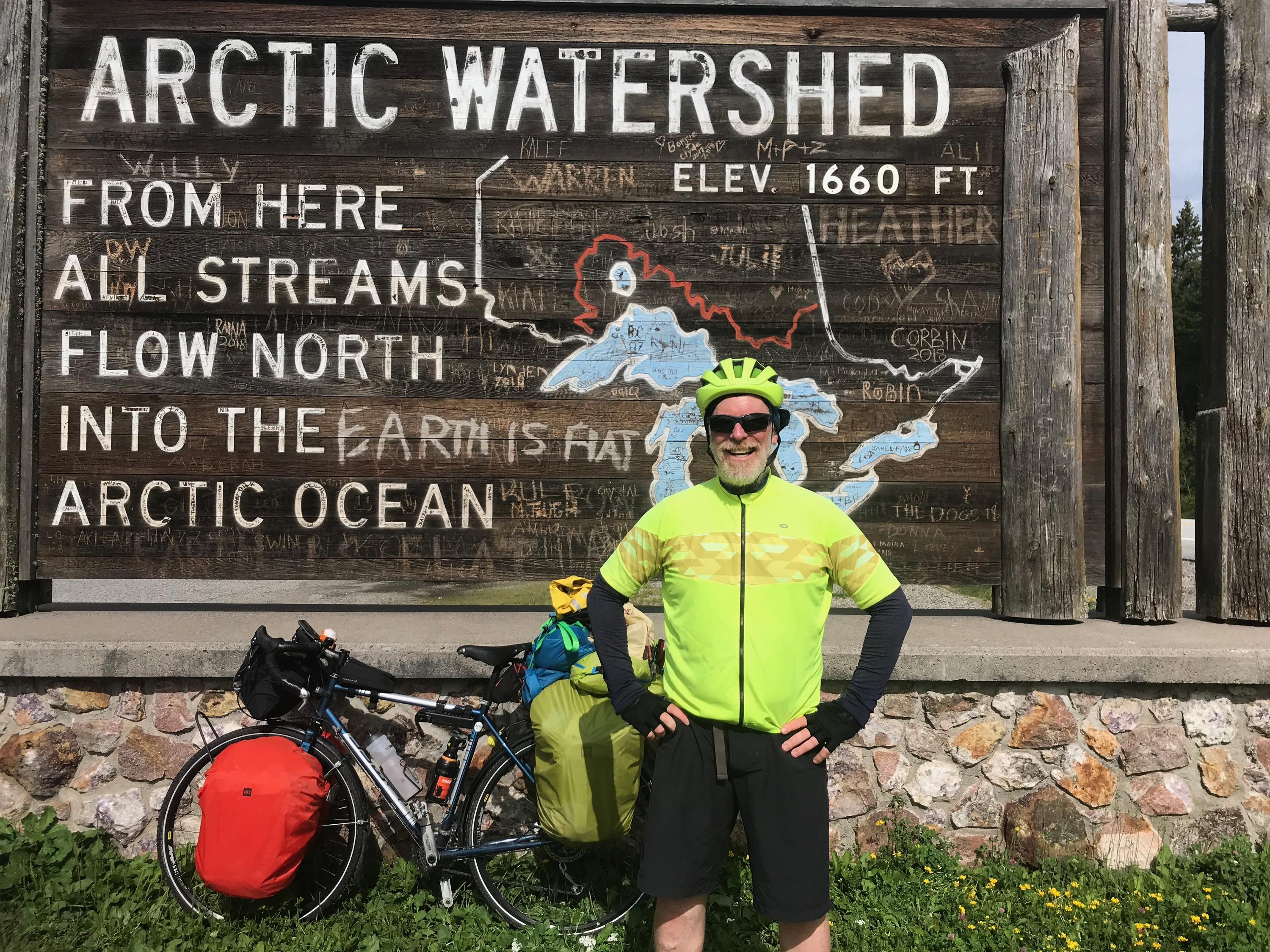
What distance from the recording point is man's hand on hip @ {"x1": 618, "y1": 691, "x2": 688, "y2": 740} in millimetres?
2799

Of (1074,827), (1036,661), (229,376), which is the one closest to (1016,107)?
(1036,661)

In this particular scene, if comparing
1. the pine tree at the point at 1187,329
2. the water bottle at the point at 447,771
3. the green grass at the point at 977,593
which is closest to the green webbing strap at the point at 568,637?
the water bottle at the point at 447,771

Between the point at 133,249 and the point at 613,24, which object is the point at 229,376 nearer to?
the point at 133,249

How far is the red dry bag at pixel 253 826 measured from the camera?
346 cm

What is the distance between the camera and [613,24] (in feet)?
15.3

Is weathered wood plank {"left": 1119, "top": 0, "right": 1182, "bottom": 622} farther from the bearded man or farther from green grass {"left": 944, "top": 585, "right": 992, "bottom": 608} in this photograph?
green grass {"left": 944, "top": 585, "right": 992, "bottom": 608}

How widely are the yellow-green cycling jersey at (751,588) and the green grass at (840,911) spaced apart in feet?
4.65

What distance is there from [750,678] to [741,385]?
0.95m

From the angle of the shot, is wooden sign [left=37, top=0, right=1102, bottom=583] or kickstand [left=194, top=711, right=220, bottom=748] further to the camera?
wooden sign [left=37, top=0, right=1102, bottom=583]

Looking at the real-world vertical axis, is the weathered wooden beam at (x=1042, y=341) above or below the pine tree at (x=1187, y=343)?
below

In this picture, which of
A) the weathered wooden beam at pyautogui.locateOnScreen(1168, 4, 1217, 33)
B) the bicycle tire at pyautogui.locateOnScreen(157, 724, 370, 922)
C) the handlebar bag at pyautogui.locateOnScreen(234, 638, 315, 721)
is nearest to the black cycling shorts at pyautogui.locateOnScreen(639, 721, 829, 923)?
the bicycle tire at pyautogui.locateOnScreen(157, 724, 370, 922)

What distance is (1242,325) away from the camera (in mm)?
4527

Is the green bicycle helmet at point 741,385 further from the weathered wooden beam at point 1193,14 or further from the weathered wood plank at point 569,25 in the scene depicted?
the weathered wooden beam at point 1193,14

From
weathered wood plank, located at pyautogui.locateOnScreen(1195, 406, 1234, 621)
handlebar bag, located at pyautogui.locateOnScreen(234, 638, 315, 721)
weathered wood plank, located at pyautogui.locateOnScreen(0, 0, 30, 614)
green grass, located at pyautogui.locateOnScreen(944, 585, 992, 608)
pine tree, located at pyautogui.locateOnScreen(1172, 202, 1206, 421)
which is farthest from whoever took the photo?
pine tree, located at pyautogui.locateOnScreen(1172, 202, 1206, 421)
